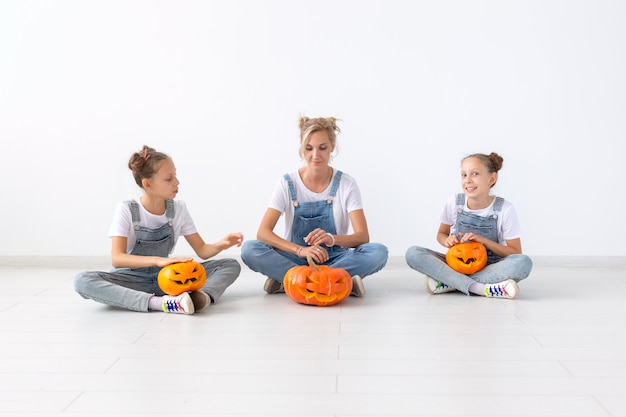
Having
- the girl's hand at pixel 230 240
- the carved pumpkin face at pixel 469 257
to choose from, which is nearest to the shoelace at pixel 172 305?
the girl's hand at pixel 230 240

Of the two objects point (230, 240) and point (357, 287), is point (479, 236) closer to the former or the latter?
point (357, 287)

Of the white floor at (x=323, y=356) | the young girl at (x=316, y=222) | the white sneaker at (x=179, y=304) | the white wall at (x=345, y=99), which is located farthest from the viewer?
the white wall at (x=345, y=99)

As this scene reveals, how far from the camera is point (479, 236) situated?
3471mm

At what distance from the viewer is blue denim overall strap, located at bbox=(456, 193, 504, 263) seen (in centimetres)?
354

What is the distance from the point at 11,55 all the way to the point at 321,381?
10.4ft

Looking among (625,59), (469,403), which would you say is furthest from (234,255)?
(469,403)

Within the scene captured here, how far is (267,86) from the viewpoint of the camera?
4332 millimetres

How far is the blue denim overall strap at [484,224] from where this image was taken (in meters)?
3.54

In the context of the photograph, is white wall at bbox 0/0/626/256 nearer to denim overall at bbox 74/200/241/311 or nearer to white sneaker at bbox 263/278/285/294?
white sneaker at bbox 263/278/285/294

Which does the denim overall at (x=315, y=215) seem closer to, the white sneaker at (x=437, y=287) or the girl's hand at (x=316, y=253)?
the girl's hand at (x=316, y=253)

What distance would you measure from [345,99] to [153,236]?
1.51 metres

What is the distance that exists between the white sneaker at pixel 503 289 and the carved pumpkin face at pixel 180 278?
3.87ft

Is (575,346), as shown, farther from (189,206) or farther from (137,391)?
(189,206)

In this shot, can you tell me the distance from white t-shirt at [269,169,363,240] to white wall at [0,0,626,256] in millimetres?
770
